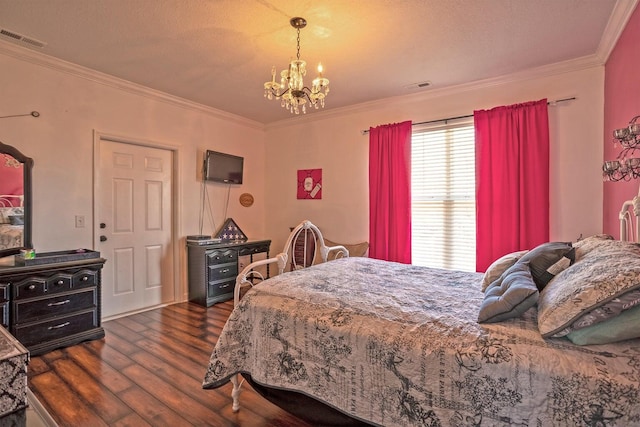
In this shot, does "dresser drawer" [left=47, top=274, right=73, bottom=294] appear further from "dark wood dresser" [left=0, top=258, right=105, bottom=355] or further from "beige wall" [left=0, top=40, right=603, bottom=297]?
"beige wall" [left=0, top=40, right=603, bottom=297]

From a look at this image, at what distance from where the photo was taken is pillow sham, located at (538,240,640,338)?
1.09 meters

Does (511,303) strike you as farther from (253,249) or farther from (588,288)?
(253,249)

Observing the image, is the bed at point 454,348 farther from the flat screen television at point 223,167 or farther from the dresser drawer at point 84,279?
the flat screen television at point 223,167

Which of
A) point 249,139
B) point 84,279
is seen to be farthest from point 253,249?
point 84,279

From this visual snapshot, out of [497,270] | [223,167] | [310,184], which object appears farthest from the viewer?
[310,184]

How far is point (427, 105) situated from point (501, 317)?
10.1ft

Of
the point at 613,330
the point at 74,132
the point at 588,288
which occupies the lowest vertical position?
the point at 613,330

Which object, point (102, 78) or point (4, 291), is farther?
point (102, 78)

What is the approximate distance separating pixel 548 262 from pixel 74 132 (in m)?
4.17

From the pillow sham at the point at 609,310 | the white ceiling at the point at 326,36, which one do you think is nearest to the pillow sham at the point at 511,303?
the pillow sham at the point at 609,310

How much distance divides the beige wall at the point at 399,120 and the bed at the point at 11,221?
3.07m

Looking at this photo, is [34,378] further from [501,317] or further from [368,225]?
[368,225]

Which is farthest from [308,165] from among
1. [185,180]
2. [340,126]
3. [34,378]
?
[34,378]

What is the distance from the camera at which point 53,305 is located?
9.10 ft
